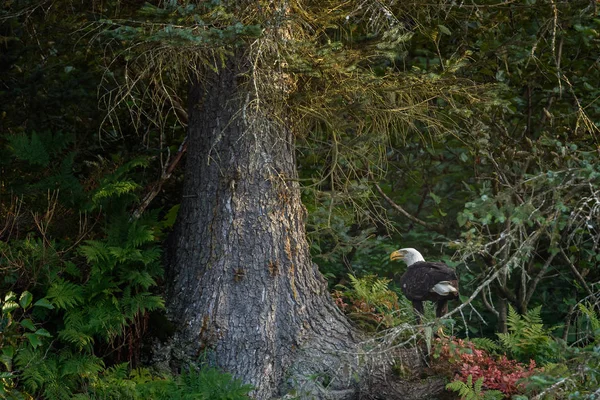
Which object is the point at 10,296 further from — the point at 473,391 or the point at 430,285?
the point at 473,391

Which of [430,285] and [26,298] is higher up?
[26,298]

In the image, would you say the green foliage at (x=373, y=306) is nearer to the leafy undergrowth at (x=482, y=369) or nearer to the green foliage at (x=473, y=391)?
the leafy undergrowth at (x=482, y=369)

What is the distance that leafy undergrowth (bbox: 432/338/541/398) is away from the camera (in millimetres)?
5434

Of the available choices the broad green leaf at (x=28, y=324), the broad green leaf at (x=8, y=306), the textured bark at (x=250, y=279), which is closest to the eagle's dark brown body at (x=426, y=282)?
the textured bark at (x=250, y=279)

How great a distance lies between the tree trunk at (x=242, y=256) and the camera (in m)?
5.45

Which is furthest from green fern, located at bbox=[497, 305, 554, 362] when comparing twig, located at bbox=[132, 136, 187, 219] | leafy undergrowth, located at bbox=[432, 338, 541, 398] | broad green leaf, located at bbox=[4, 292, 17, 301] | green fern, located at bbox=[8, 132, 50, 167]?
green fern, located at bbox=[8, 132, 50, 167]

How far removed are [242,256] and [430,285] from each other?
137 cm

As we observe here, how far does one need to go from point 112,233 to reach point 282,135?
1381 millimetres

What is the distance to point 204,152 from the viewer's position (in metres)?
5.69

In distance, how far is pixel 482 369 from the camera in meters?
5.65

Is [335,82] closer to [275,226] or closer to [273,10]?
[273,10]

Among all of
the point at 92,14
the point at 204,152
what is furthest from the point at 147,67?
the point at 92,14

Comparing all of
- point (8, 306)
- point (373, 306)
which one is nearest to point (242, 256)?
point (373, 306)

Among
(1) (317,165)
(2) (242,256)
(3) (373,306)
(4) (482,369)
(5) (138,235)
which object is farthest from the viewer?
(1) (317,165)
